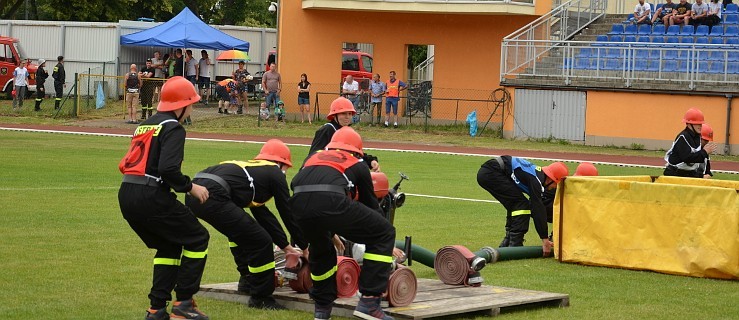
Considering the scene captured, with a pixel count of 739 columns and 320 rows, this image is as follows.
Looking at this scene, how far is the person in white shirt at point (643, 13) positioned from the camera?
120ft

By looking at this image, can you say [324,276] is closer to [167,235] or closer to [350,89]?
[167,235]

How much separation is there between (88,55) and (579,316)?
39.3 m

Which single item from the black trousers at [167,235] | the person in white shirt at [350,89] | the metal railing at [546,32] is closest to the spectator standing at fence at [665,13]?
the metal railing at [546,32]

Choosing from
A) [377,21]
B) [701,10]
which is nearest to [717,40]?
[701,10]

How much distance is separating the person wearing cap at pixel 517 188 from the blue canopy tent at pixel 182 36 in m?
28.6

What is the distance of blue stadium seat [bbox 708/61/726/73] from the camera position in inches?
1266

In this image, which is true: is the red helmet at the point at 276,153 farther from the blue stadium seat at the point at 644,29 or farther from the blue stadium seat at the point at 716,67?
the blue stadium seat at the point at 644,29

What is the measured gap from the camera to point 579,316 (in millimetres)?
10125

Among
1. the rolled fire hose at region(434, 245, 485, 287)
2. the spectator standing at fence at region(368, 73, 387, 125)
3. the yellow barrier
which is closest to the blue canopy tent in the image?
the spectator standing at fence at region(368, 73, 387, 125)

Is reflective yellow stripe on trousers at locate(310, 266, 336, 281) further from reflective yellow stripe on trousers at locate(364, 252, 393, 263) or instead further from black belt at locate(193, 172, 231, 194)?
black belt at locate(193, 172, 231, 194)

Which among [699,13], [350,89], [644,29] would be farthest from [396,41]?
[699,13]

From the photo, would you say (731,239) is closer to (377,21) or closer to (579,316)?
(579,316)

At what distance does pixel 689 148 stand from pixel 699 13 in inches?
862

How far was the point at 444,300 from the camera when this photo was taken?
33.5 feet
